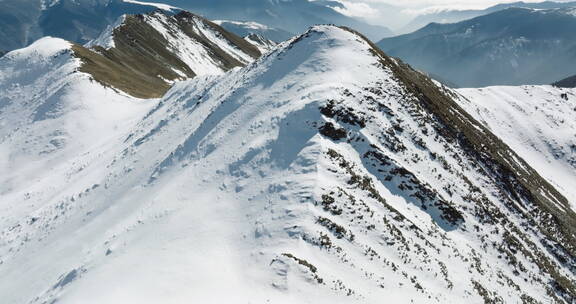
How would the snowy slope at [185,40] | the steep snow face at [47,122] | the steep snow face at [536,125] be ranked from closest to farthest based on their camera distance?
the steep snow face at [47,122], the steep snow face at [536,125], the snowy slope at [185,40]

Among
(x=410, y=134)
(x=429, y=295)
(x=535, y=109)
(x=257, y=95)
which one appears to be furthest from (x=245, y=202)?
(x=535, y=109)

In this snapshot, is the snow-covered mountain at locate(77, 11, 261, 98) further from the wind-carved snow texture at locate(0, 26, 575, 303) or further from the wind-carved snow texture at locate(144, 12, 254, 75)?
the wind-carved snow texture at locate(0, 26, 575, 303)

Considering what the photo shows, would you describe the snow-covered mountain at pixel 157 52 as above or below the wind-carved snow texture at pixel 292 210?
above

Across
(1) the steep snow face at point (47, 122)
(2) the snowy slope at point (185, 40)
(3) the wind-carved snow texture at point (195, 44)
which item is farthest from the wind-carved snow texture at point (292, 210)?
(3) the wind-carved snow texture at point (195, 44)

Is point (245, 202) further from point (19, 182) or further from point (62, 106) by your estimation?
point (62, 106)

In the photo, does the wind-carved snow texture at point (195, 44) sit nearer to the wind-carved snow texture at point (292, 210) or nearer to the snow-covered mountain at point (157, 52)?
the snow-covered mountain at point (157, 52)

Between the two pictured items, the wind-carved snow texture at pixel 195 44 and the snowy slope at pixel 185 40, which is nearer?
the snowy slope at pixel 185 40

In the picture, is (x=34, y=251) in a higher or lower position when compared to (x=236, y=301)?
lower
